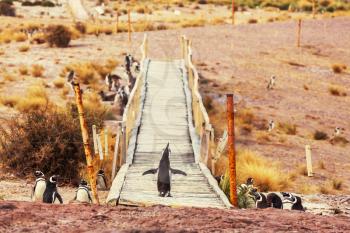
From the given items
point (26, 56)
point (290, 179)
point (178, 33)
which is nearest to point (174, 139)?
point (290, 179)

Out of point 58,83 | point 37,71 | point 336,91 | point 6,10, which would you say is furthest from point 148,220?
point 6,10

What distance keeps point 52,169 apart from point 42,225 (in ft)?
25.6

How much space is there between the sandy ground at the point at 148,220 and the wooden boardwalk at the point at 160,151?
136cm

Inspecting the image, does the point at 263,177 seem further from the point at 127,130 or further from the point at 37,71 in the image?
the point at 37,71

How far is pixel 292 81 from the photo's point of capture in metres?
31.2

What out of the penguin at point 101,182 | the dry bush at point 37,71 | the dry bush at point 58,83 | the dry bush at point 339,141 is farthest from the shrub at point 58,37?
Result: the penguin at point 101,182

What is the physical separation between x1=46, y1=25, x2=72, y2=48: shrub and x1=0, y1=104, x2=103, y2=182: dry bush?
70.3 feet

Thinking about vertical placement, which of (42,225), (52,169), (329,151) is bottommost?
(329,151)

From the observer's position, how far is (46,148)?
47.0 ft

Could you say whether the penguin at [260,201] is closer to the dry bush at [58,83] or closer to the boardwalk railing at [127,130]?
the boardwalk railing at [127,130]

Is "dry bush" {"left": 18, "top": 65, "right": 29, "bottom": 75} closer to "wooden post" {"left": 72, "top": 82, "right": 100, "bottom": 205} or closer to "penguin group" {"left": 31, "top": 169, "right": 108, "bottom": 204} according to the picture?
"penguin group" {"left": 31, "top": 169, "right": 108, "bottom": 204}

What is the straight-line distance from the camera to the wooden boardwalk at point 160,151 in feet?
33.3

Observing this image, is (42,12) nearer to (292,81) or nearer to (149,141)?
(292,81)

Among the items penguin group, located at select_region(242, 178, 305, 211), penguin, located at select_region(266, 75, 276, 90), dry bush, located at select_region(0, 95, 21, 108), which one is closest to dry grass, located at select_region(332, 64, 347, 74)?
penguin, located at select_region(266, 75, 276, 90)
